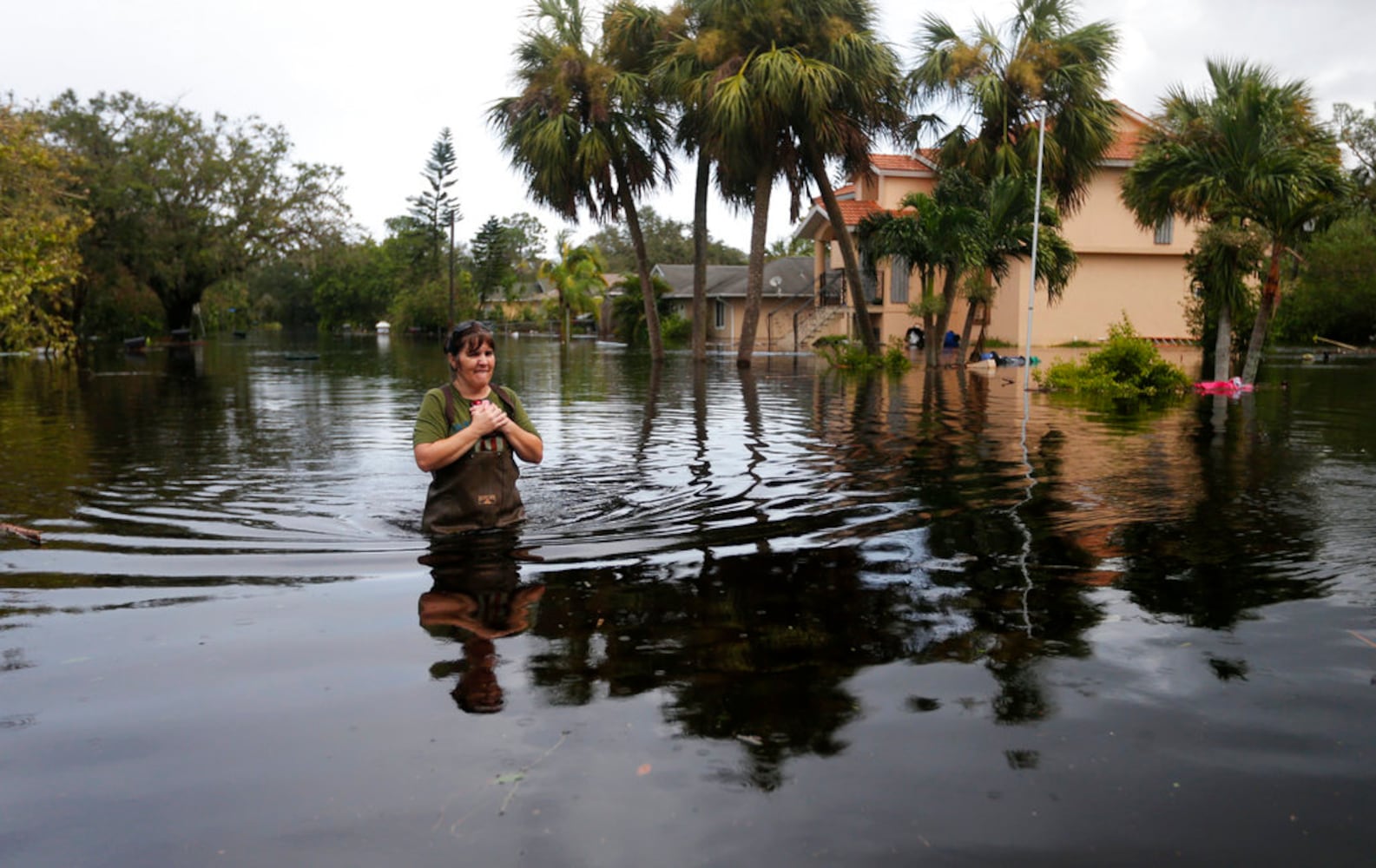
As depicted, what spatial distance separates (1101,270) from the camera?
1630 inches

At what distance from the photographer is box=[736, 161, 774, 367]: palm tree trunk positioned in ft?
102

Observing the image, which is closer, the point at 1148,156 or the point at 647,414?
the point at 647,414

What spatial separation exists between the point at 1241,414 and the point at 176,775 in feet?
51.3

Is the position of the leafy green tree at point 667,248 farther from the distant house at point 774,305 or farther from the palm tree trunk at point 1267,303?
the palm tree trunk at point 1267,303

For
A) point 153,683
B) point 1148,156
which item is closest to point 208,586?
point 153,683

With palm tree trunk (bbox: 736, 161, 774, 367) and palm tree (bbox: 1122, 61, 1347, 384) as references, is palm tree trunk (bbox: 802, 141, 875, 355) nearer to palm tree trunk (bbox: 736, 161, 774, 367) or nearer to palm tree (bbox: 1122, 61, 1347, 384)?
palm tree trunk (bbox: 736, 161, 774, 367)

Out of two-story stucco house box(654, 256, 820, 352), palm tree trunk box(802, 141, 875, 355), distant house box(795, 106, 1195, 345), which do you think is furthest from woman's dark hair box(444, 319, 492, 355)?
two-story stucco house box(654, 256, 820, 352)

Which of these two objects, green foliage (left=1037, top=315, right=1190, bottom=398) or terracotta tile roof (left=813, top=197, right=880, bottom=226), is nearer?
green foliage (left=1037, top=315, right=1190, bottom=398)

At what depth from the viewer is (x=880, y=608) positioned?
547 cm

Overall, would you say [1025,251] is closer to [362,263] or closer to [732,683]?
[732,683]

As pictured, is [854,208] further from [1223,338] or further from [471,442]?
[471,442]

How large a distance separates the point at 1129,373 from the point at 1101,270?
22.6m

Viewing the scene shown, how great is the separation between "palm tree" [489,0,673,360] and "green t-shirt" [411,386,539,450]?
2703cm

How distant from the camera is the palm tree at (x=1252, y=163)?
60.7 feet
